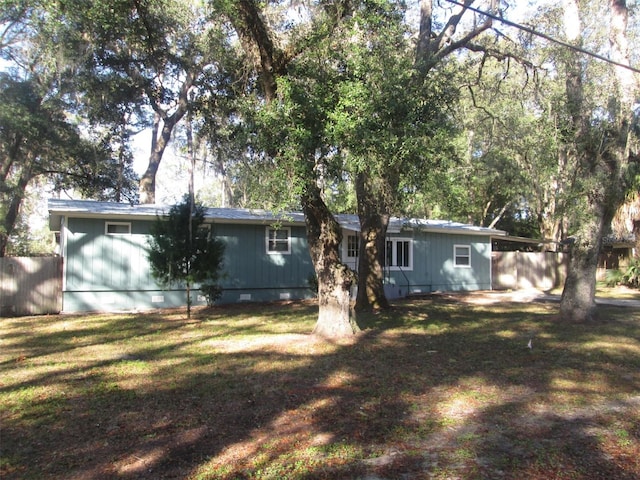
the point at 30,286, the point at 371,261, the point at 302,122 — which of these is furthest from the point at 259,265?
the point at 302,122

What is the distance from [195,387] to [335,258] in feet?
12.4

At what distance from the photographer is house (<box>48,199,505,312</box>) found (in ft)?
44.0

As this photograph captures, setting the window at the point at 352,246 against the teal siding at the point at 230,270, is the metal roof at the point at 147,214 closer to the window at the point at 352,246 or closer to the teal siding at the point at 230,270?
the teal siding at the point at 230,270

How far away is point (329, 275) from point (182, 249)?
450cm

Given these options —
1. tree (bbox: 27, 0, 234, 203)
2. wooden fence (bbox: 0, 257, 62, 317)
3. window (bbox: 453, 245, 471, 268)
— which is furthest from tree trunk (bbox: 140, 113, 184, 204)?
window (bbox: 453, 245, 471, 268)

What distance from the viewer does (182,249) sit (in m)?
11.7

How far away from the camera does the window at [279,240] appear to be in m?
16.1

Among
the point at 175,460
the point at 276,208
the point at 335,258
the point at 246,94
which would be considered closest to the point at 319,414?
the point at 175,460

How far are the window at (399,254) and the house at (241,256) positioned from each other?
38mm

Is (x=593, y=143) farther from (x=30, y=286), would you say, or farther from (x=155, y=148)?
(x=155, y=148)

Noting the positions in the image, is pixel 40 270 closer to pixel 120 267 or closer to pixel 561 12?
pixel 120 267

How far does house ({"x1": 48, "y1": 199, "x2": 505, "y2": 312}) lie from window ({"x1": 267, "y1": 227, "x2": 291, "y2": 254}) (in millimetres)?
33

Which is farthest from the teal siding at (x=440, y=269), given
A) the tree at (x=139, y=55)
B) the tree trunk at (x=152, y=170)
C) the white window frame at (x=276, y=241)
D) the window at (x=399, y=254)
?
the tree trunk at (x=152, y=170)

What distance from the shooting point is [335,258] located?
9039 mm
